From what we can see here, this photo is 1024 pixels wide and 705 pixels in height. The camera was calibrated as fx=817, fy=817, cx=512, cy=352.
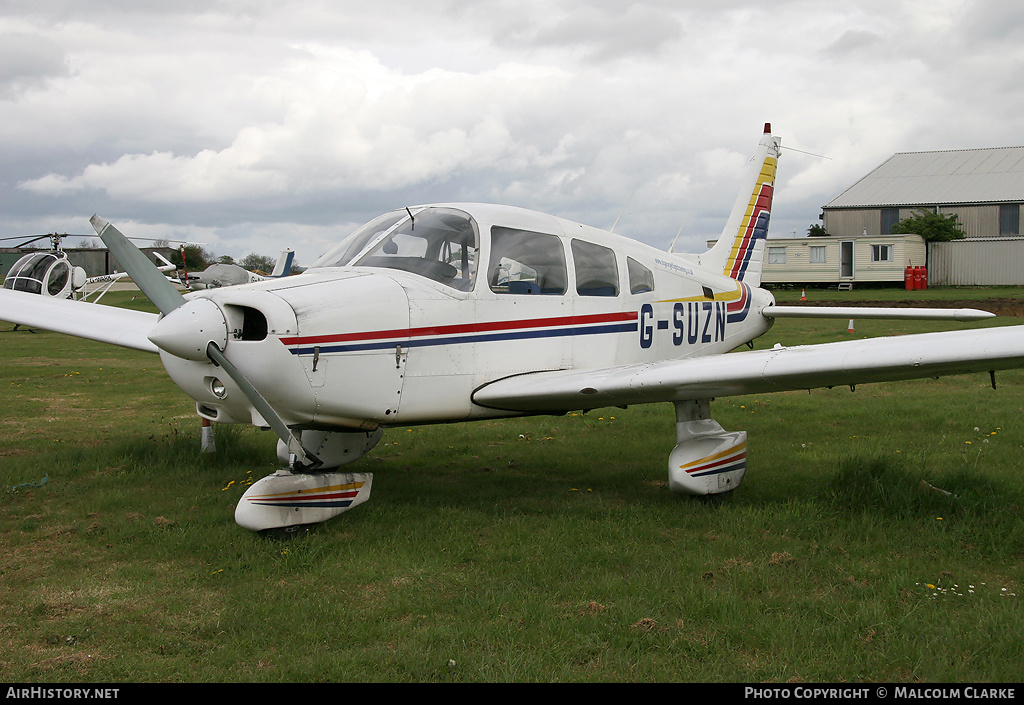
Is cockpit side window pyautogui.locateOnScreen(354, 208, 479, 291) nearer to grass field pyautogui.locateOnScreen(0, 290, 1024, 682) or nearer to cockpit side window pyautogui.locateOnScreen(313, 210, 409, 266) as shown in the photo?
cockpit side window pyautogui.locateOnScreen(313, 210, 409, 266)

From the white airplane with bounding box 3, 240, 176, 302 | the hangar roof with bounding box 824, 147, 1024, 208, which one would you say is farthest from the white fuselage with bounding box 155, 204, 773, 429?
the hangar roof with bounding box 824, 147, 1024, 208

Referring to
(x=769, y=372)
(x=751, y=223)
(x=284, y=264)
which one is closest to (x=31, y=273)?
(x=284, y=264)

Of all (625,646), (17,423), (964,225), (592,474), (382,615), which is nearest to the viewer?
(625,646)

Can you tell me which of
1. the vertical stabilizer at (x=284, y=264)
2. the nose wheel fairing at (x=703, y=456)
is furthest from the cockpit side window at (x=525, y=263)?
the vertical stabilizer at (x=284, y=264)

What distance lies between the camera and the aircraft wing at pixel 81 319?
7.53m

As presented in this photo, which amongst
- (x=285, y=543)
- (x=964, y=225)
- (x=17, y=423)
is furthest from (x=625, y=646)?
(x=964, y=225)

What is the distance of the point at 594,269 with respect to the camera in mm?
7008

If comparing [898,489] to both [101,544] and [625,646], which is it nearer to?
[625,646]

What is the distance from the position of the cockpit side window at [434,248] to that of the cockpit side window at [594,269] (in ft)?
3.44

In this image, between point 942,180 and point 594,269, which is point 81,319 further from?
point 942,180

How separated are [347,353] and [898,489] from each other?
411 centimetres

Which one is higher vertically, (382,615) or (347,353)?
(347,353)

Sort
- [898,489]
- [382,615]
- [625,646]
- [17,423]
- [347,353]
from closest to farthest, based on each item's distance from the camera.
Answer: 1. [625,646]
2. [382,615]
3. [347,353]
4. [898,489]
5. [17,423]
